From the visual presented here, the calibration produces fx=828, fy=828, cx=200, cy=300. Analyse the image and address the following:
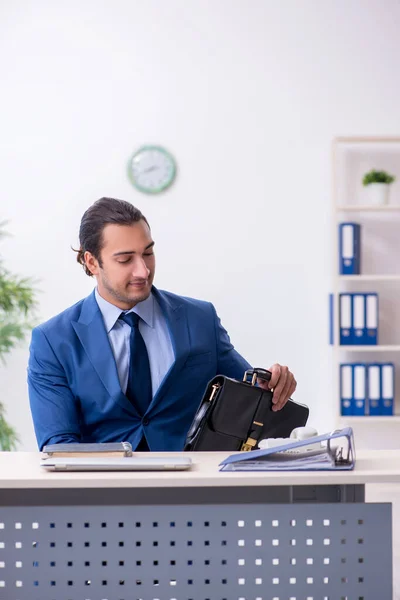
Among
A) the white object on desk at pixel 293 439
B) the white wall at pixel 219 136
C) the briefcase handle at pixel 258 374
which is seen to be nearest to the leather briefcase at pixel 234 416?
the briefcase handle at pixel 258 374

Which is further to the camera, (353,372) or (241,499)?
(353,372)

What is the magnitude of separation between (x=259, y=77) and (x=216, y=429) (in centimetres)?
315

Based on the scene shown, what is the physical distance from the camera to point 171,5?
487cm

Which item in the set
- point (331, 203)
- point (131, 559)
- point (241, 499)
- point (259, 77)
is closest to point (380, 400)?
point (331, 203)

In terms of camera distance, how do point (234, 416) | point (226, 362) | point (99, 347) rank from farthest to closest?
point (226, 362)
point (99, 347)
point (234, 416)

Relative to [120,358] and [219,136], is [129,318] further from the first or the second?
[219,136]

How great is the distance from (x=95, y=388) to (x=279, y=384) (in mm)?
520

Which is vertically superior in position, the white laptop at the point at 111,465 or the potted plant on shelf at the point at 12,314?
the potted plant on shelf at the point at 12,314

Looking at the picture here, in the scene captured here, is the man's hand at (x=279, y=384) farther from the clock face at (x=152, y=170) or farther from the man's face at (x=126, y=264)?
the clock face at (x=152, y=170)

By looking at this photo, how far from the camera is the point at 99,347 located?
238 centimetres

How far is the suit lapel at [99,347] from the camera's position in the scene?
2324 millimetres

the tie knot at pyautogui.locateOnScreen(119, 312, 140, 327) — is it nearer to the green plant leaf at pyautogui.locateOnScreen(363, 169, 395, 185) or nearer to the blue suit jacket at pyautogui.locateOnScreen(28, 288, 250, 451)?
the blue suit jacket at pyautogui.locateOnScreen(28, 288, 250, 451)

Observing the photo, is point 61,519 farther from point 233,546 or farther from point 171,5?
point 171,5

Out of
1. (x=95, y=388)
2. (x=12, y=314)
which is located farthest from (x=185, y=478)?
(x=12, y=314)
